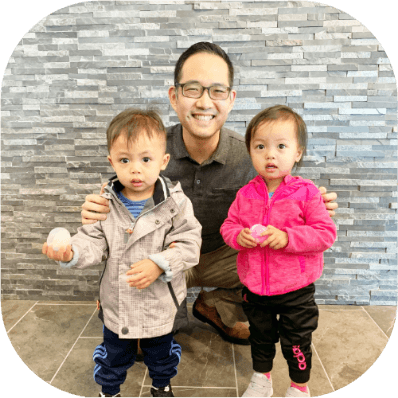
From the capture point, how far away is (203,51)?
1234 millimetres

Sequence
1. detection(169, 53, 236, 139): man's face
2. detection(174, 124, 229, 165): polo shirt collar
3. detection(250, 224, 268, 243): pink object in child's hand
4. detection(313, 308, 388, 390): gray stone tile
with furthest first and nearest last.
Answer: detection(174, 124, 229, 165): polo shirt collar
detection(313, 308, 388, 390): gray stone tile
detection(169, 53, 236, 139): man's face
detection(250, 224, 268, 243): pink object in child's hand

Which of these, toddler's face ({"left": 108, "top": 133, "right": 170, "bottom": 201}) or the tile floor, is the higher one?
toddler's face ({"left": 108, "top": 133, "right": 170, "bottom": 201})

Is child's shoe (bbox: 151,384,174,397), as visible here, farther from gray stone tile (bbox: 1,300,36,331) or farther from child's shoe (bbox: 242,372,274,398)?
gray stone tile (bbox: 1,300,36,331)

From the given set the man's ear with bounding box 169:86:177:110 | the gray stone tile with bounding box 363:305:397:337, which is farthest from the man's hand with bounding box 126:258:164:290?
the gray stone tile with bounding box 363:305:397:337

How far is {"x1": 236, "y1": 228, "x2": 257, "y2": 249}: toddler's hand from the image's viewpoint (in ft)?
3.67

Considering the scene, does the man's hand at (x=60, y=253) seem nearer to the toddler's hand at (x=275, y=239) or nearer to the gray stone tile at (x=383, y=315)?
the toddler's hand at (x=275, y=239)

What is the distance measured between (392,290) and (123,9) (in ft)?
4.62

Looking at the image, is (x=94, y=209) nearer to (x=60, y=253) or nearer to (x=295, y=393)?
(x=60, y=253)

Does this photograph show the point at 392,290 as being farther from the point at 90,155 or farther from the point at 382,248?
the point at 90,155

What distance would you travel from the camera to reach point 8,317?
148cm

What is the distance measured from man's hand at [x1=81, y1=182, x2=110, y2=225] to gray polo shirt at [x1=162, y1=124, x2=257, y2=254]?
0.36 metres

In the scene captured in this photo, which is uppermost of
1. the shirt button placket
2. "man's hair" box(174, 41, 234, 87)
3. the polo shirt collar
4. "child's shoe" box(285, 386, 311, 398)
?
"man's hair" box(174, 41, 234, 87)

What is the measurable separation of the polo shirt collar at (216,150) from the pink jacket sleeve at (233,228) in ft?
0.92

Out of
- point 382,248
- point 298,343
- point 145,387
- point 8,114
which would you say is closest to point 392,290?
point 382,248
